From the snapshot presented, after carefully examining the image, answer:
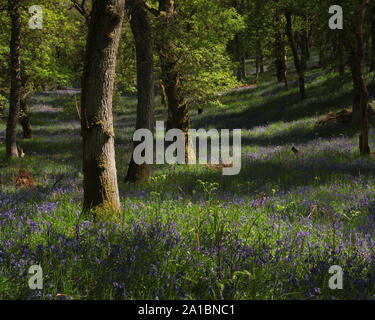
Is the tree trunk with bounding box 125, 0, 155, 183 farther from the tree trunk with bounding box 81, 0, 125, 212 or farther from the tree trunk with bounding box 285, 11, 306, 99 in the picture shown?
the tree trunk with bounding box 285, 11, 306, 99

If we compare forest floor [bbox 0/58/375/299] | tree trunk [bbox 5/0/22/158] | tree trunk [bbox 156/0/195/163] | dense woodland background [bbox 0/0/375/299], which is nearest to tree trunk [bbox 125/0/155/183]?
Answer: dense woodland background [bbox 0/0/375/299]

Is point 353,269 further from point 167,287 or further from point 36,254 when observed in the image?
point 36,254

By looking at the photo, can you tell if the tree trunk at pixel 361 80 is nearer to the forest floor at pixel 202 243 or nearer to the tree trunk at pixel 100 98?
the forest floor at pixel 202 243

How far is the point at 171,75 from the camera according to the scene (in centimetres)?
1158

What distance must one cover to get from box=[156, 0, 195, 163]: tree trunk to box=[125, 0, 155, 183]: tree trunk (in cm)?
157

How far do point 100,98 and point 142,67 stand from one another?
4239 millimetres

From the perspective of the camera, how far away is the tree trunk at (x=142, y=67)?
8.62 metres

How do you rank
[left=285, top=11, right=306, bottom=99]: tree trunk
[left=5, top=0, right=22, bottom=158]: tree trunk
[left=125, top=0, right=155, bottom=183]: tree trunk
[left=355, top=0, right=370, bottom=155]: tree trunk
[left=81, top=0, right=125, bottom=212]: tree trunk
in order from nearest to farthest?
[left=81, top=0, right=125, bottom=212]: tree trunk → [left=125, top=0, right=155, bottom=183]: tree trunk → [left=355, top=0, right=370, bottom=155]: tree trunk → [left=5, top=0, right=22, bottom=158]: tree trunk → [left=285, top=11, right=306, bottom=99]: tree trunk

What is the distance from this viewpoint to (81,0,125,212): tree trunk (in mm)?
4664

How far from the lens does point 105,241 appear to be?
3.97m

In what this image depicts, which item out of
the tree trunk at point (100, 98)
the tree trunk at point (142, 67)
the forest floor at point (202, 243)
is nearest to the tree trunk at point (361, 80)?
the forest floor at point (202, 243)

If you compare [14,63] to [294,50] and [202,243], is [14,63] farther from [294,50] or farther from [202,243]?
[294,50]

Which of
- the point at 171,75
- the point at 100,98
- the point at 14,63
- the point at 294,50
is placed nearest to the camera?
the point at 100,98

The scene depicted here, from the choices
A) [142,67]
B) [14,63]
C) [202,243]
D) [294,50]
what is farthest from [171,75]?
[294,50]
